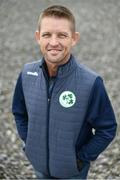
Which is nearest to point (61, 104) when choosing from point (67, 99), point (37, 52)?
point (67, 99)

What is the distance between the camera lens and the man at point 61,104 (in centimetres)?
385

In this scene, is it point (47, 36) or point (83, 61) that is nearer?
point (47, 36)

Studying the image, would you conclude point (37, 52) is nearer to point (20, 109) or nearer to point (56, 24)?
point (20, 109)

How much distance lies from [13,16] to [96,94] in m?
13.0

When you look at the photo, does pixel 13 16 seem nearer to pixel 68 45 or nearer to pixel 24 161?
pixel 24 161

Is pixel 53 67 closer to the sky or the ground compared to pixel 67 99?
closer to the sky

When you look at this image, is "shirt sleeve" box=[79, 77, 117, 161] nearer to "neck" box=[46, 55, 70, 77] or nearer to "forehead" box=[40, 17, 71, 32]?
"neck" box=[46, 55, 70, 77]

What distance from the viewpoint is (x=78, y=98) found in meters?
3.94

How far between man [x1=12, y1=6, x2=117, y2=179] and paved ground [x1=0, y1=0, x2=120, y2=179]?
97.8 inches

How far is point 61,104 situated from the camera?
4.00 meters

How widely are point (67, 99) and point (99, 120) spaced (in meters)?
0.37

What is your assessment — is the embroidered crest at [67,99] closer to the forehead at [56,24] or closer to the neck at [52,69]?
the neck at [52,69]

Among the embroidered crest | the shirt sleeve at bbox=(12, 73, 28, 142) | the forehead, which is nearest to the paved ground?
the shirt sleeve at bbox=(12, 73, 28, 142)

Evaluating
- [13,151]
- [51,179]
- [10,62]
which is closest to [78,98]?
[51,179]
